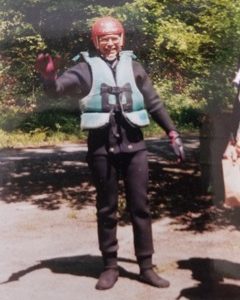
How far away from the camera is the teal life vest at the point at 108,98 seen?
3688 millimetres

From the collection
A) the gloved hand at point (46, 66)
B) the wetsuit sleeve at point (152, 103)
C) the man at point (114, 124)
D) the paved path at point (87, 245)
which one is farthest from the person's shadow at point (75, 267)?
the gloved hand at point (46, 66)

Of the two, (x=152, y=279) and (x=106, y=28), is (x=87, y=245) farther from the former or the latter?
(x=106, y=28)

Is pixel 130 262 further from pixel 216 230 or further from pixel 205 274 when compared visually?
pixel 216 230

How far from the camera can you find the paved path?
3869 millimetres

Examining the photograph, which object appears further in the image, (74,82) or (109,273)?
(109,273)

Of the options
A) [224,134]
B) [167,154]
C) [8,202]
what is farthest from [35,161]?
[224,134]

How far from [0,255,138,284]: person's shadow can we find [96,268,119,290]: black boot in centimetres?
15

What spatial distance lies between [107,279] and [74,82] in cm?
143

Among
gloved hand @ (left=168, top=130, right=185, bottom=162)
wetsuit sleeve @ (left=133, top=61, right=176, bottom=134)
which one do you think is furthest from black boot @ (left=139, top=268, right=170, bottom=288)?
wetsuit sleeve @ (left=133, top=61, right=176, bottom=134)

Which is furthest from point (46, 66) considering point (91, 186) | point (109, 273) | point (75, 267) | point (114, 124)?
point (91, 186)

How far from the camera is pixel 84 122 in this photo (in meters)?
3.72

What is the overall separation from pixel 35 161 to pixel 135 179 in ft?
20.5

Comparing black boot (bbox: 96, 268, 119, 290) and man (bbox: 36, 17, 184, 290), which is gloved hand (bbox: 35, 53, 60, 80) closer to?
man (bbox: 36, 17, 184, 290)

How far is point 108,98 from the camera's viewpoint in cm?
370
